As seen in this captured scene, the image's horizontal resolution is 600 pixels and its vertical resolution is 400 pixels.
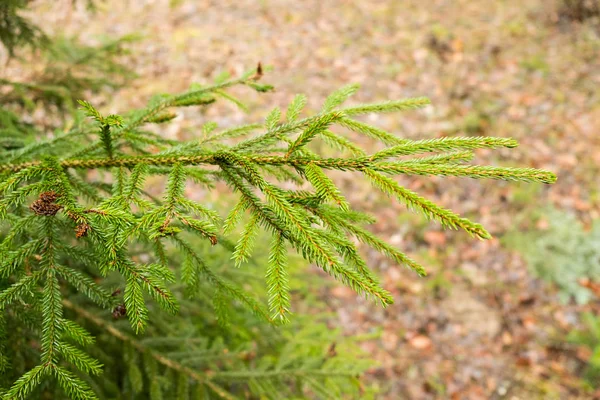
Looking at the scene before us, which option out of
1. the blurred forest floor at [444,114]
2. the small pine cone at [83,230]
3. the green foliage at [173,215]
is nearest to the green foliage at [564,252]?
the blurred forest floor at [444,114]

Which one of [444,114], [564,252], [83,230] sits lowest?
[564,252]

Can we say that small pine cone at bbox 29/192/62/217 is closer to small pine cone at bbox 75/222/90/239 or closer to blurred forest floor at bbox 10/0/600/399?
small pine cone at bbox 75/222/90/239

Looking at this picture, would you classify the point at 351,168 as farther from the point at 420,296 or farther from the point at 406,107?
the point at 420,296

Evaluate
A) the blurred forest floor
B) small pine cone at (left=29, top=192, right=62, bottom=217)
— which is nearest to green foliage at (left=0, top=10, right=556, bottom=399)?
small pine cone at (left=29, top=192, right=62, bottom=217)

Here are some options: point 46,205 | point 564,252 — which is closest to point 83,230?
point 46,205

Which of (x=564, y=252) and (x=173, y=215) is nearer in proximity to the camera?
(x=173, y=215)

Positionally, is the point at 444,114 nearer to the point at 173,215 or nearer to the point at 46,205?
the point at 173,215

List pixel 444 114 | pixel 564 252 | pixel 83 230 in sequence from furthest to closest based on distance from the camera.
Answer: pixel 444 114 → pixel 564 252 → pixel 83 230
